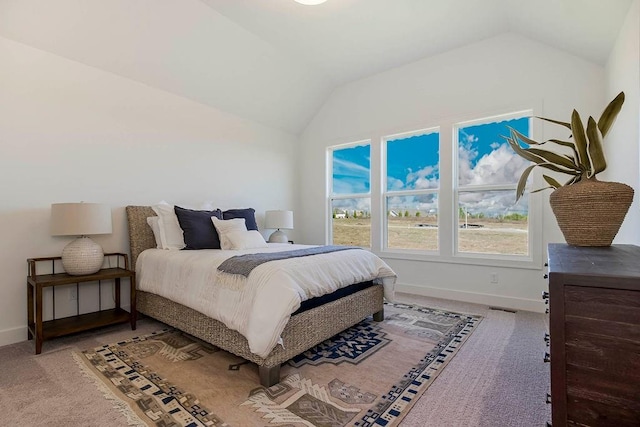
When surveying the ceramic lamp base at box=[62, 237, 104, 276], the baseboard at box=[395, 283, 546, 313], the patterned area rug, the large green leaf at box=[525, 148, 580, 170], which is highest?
the large green leaf at box=[525, 148, 580, 170]

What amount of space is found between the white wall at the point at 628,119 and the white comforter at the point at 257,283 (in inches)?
71.2

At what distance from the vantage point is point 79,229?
2578 millimetres

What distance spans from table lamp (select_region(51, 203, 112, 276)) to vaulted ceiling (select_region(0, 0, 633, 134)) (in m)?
1.50

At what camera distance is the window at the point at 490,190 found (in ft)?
11.7

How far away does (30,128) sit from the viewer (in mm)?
2713

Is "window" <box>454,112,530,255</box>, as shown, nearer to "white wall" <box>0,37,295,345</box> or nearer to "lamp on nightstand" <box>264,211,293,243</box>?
"lamp on nightstand" <box>264,211,293,243</box>

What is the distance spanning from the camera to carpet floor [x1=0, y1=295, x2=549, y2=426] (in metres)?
1.60

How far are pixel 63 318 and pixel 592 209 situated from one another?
4070 millimetres

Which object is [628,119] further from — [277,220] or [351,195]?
[277,220]

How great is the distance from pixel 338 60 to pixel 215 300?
3425 millimetres

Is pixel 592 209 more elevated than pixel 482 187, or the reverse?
pixel 482 187

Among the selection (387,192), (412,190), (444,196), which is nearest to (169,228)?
(387,192)

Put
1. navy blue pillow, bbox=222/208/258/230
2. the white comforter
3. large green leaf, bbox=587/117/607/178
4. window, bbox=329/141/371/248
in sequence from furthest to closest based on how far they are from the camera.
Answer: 1. window, bbox=329/141/371/248
2. navy blue pillow, bbox=222/208/258/230
3. the white comforter
4. large green leaf, bbox=587/117/607/178

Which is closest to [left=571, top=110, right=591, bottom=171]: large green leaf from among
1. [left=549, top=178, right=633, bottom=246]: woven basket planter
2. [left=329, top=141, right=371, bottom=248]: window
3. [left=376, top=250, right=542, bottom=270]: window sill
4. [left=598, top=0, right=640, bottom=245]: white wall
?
[left=549, top=178, right=633, bottom=246]: woven basket planter
